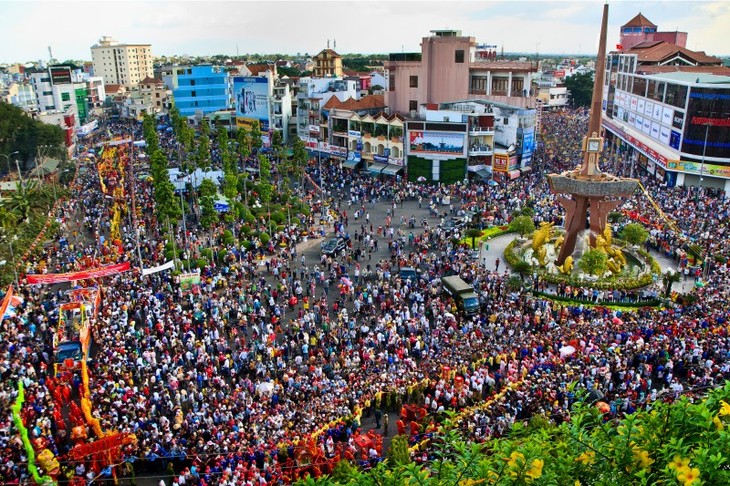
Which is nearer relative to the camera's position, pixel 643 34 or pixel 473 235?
pixel 473 235

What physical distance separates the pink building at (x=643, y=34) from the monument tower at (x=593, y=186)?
2939 inches

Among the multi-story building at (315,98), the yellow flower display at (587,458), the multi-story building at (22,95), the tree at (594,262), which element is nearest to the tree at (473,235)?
the tree at (594,262)

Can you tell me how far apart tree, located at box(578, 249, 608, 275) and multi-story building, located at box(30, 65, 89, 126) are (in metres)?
87.7

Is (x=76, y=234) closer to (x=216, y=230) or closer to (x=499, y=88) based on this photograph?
(x=216, y=230)

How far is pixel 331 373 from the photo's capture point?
80.6 ft

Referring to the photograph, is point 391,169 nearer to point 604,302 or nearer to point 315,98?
point 315,98

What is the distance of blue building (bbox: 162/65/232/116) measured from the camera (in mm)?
98875

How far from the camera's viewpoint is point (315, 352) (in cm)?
2656

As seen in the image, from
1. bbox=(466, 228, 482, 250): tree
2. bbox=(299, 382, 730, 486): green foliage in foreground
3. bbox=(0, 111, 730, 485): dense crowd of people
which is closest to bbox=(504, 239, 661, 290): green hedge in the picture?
bbox=(0, 111, 730, 485): dense crowd of people

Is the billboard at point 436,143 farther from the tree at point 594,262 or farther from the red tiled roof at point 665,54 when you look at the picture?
the red tiled roof at point 665,54

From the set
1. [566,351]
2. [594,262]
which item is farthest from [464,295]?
[594,262]

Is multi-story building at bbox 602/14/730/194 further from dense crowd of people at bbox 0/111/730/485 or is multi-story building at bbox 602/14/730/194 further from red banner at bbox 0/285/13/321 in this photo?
red banner at bbox 0/285/13/321

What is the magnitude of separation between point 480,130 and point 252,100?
37.1m

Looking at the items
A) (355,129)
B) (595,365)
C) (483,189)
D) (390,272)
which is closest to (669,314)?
(595,365)
